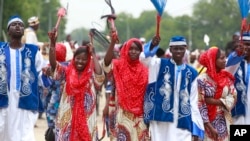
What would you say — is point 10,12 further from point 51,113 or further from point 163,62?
point 163,62

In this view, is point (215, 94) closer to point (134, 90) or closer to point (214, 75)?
point (214, 75)

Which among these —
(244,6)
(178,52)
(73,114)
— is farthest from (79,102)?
(244,6)

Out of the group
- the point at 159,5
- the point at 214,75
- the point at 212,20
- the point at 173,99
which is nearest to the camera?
the point at 159,5

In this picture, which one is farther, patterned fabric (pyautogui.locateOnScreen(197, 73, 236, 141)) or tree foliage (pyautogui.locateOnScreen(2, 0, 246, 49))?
tree foliage (pyautogui.locateOnScreen(2, 0, 246, 49))

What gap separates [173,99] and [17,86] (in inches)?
76.3

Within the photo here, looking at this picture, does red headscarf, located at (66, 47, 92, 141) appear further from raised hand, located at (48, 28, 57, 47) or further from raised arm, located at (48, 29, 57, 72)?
raised hand, located at (48, 28, 57, 47)

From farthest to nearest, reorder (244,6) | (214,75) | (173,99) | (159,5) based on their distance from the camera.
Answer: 1. (214,75)
2. (244,6)
3. (173,99)
4. (159,5)

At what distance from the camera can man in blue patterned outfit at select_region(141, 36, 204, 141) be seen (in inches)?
327

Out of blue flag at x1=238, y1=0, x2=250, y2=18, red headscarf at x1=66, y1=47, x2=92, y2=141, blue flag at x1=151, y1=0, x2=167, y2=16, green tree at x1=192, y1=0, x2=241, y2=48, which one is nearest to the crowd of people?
red headscarf at x1=66, y1=47, x2=92, y2=141

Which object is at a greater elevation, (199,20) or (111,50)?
(199,20)

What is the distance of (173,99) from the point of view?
327 inches

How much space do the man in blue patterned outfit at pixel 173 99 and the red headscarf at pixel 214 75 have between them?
1.52ft

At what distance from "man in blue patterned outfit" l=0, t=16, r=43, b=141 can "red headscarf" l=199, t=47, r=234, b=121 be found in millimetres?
2163

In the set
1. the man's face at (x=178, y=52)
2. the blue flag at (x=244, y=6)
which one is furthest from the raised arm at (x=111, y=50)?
the blue flag at (x=244, y=6)
